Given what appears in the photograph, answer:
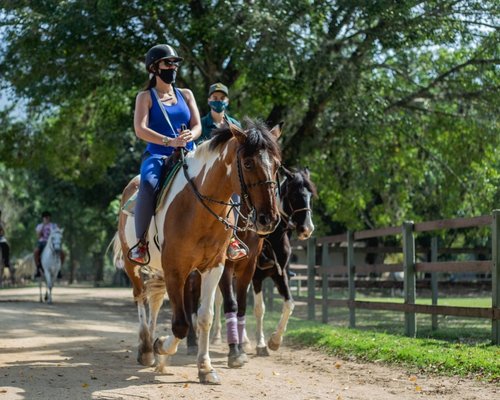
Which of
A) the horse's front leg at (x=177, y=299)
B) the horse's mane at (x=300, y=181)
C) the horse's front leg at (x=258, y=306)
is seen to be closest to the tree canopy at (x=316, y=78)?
the horse's mane at (x=300, y=181)

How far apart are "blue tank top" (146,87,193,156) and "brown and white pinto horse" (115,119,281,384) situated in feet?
1.81

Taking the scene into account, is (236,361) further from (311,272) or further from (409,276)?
(311,272)

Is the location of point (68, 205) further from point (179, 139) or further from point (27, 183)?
point (179, 139)

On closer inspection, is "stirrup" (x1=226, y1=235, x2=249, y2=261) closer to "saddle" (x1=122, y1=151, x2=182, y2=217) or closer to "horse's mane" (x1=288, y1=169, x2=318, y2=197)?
"saddle" (x1=122, y1=151, x2=182, y2=217)

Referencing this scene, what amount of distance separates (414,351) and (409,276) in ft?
9.87

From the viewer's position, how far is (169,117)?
841 cm

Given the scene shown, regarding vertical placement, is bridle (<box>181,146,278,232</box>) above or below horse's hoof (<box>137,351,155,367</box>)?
above

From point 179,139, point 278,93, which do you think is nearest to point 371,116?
point 278,93

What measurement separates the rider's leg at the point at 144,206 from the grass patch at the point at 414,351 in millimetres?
3301

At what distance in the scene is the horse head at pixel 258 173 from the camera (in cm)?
684

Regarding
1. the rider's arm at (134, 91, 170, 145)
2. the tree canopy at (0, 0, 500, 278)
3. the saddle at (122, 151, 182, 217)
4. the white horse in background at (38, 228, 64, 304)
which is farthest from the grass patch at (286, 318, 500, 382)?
the white horse in background at (38, 228, 64, 304)

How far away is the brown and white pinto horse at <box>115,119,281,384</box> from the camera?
280 inches

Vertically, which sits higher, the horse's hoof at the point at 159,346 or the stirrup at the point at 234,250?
the stirrup at the point at 234,250

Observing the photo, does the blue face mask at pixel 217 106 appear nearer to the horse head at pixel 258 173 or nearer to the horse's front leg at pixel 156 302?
the horse's front leg at pixel 156 302
